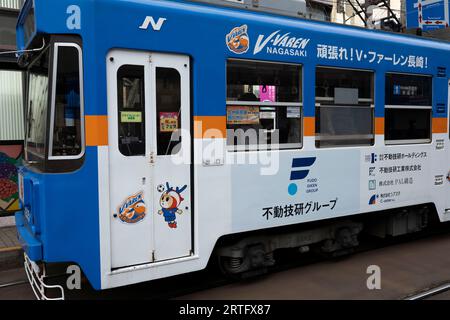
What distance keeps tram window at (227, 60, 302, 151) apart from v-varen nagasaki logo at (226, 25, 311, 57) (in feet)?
0.42

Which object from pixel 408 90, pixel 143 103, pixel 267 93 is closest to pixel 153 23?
pixel 143 103

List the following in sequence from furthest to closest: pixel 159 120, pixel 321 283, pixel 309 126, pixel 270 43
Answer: pixel 321 283, pixel 309 126, pixel 270 43, pixel 159 120

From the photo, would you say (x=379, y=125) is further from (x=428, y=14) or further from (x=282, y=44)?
(x=428, y=14)

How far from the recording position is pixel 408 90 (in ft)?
19.3

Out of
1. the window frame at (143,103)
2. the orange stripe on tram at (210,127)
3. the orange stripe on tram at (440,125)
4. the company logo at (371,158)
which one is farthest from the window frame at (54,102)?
the orange stripe on tram at (440,125)

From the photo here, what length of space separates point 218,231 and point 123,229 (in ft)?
3.14

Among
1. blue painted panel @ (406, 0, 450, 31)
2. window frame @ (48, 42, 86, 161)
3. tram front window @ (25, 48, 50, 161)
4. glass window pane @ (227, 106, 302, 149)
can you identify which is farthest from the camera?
blue painted panel @ (406, 0, 450, 31)

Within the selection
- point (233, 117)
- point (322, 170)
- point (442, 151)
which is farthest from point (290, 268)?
point (442, 151)

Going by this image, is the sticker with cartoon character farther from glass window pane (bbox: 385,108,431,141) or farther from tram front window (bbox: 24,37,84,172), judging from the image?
glass window pane (bbox: 385,108,431,141)

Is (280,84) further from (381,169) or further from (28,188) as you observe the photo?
(28,188)

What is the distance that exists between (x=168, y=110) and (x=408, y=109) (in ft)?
11.5

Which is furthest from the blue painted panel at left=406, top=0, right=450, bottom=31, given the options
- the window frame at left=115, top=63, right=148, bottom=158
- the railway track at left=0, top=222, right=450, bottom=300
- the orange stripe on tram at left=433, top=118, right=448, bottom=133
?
the window frame at left=115, top=63, right=148, bottom=158

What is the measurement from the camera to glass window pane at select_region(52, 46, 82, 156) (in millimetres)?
3693
